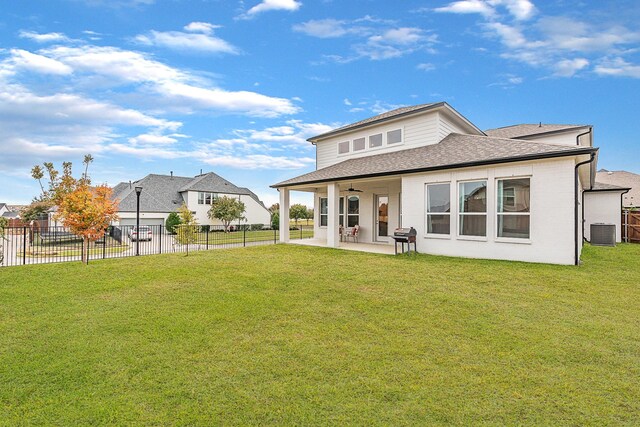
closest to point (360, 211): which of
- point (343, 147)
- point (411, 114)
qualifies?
point (343, 147)

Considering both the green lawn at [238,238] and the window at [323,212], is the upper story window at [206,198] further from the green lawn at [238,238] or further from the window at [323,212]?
the window at [323,212]

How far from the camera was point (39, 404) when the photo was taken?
9.12 feet

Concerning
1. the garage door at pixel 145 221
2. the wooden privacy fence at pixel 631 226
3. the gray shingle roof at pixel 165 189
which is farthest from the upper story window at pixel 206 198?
the wooden privacy fence at pixel 631 226

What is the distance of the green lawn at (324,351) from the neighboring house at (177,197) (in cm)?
2993

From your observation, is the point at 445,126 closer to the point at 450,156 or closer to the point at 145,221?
the point at 450,156

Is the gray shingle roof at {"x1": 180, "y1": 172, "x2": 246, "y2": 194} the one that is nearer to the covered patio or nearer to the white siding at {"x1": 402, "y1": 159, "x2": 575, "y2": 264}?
the covered patio

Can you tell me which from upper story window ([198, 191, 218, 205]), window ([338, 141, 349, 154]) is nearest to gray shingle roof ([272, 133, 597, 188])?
window ([338, 141, 349, 154])

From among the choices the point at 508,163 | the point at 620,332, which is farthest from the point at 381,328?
the point at 508,163

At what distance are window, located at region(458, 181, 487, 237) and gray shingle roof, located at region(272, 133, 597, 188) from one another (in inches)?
32.6

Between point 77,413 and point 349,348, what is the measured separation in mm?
2804

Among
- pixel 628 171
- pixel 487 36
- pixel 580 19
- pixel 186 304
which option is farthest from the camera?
pixel 628 171

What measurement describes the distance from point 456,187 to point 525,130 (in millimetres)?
14151

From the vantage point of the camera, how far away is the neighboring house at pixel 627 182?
79.0ft

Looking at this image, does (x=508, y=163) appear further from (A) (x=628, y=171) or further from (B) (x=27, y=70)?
(A) (x=628, y=171)
